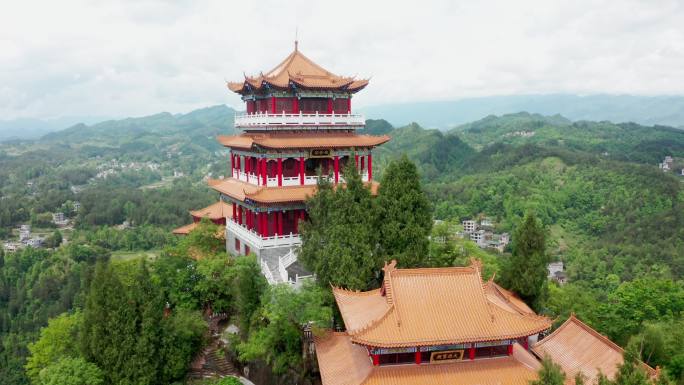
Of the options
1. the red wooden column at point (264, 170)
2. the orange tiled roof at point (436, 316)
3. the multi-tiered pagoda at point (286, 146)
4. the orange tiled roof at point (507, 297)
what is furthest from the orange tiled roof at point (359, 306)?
the red wooden column at point (264, 170)

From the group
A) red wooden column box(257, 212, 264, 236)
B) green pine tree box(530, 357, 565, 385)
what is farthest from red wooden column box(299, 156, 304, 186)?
green pine tree box(530, 357, 565, 385)

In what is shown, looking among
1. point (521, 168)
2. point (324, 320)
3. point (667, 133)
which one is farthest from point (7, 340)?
point (667, 133)

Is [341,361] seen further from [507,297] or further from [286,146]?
[286,146]

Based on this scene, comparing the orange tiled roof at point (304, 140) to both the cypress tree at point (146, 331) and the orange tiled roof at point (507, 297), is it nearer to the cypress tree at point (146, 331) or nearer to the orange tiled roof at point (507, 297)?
the cypress tree at point (146, 331)

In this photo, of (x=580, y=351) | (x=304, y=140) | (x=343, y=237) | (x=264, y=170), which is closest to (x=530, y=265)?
(x=580, y=351)

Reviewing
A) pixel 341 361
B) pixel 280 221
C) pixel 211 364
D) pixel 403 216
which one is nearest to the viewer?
pixel 341 361

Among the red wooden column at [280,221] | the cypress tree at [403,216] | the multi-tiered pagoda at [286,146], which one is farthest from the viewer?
the red wooden column at [280,221]
